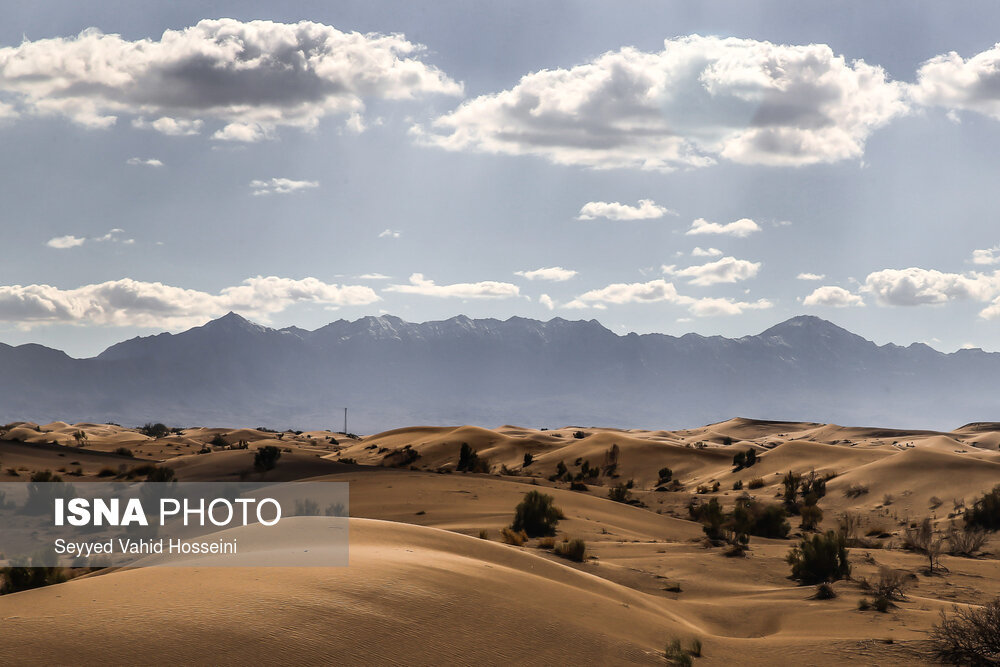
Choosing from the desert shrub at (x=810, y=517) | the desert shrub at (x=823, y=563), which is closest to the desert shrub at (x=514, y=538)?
the desert shrub at (x=823, y=563)

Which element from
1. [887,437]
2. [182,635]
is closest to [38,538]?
[182,635]

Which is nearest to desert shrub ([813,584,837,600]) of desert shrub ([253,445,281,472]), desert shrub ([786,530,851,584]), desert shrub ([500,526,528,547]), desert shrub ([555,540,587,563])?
desert shrub ([786,530,851,584])

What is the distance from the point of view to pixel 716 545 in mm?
21828

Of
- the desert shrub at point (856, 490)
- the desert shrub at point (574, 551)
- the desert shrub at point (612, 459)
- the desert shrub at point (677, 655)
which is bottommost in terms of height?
the desert shrub at point (612, 459)

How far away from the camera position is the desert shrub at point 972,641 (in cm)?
956

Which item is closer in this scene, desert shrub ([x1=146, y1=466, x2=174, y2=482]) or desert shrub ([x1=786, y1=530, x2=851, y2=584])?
desert shrub ([x1=786, y1=530, x2=851, y2=584])

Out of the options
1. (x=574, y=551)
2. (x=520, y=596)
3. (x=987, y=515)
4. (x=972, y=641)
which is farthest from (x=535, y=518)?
(x=987, y=515)

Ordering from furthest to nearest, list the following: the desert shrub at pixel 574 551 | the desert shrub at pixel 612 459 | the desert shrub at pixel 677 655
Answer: the desert shrub at pixel 612 459, the desert shrub at pixel 574 551, the desert shrub at pixel 677 655

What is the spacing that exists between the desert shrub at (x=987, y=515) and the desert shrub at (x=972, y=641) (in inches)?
737

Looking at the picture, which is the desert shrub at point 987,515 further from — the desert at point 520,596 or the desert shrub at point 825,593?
the desert shrub at point 825,593

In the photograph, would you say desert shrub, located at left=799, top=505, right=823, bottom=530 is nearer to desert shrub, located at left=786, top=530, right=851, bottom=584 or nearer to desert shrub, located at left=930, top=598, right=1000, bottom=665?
desert shrub, located at left=786, top=530, right=851, bottom=584

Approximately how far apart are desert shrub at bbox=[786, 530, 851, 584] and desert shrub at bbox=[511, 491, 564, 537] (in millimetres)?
7343

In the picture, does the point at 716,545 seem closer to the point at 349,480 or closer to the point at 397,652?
the point at 397,652

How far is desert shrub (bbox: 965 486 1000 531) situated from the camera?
85.4 ft
